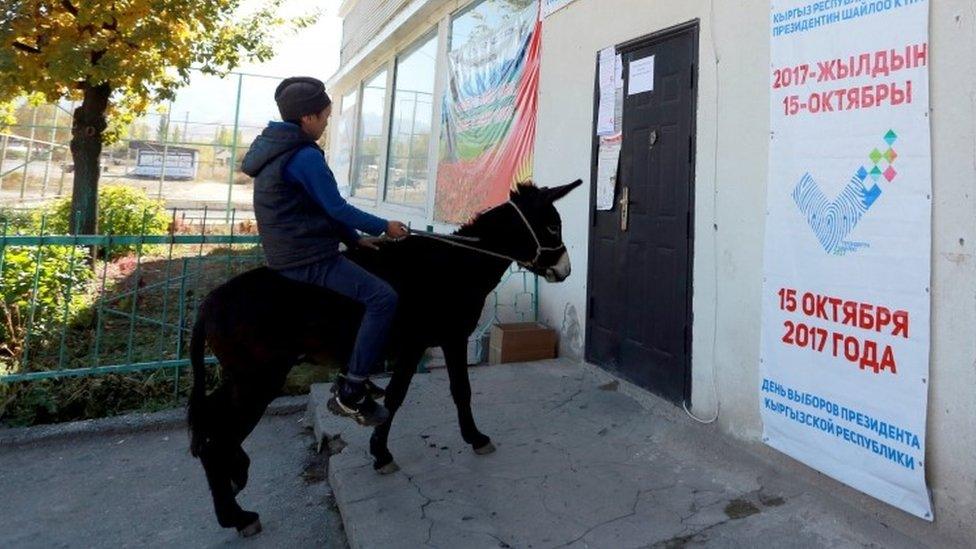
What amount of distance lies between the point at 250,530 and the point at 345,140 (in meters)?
15.1

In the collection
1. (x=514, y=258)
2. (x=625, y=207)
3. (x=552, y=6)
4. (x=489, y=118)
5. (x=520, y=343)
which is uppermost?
(x=552, y=6)

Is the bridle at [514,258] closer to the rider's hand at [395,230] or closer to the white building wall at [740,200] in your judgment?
the rider's hand at [395,230]

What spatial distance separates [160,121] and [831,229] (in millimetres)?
18422

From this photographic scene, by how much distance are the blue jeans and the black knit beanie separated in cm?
77

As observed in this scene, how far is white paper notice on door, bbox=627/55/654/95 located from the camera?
14.8 feet

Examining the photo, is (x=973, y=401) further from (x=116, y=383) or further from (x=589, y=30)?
(x=116, y=383)

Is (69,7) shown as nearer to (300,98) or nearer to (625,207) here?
(300,98)

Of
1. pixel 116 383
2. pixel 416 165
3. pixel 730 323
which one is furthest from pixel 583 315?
pixel 416 165

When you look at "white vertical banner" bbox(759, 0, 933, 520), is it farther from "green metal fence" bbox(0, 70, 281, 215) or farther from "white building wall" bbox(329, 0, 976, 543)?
"green metal fence" bbox(0, 70, 281, 215)

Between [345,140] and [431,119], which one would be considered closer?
[431,119]

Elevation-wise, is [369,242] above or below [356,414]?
above

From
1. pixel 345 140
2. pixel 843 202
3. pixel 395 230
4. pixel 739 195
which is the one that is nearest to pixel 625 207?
pixel 739 195

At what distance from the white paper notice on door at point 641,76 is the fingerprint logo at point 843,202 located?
1695 mm

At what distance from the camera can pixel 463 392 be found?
11.9ft
